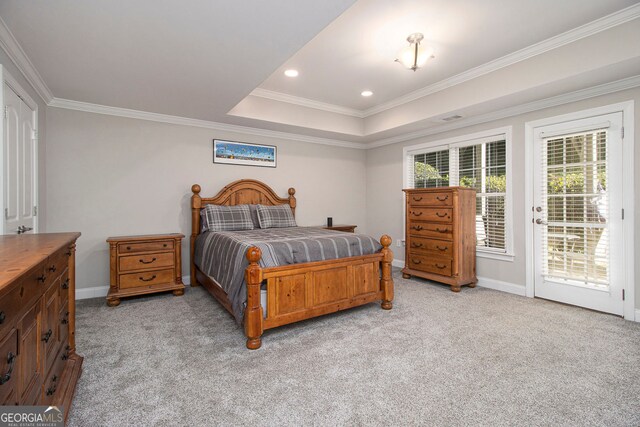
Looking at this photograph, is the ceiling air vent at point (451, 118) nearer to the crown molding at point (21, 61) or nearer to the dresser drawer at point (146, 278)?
the dresser drawer at point (146, 278)

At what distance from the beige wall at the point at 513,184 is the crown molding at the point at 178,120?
92cm

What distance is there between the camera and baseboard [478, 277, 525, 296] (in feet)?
12.5

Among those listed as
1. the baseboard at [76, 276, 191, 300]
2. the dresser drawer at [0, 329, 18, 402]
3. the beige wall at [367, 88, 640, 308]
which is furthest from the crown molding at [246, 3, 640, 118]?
the dresser drawer at [0, 329, 18, 402]

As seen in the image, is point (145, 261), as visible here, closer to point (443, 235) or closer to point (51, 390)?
point (51, 390)

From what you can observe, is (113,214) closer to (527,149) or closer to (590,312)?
(527,149)

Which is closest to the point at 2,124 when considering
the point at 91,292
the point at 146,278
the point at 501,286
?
the point at 146,278

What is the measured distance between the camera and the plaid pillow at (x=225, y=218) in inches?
161

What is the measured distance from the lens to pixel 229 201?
457 centimetres

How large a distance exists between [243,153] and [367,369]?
361cm

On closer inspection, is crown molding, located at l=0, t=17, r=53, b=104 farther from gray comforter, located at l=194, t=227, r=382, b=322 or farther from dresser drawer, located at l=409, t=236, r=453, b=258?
dresser drawer, located at l=409, t=236, r=453, b=258

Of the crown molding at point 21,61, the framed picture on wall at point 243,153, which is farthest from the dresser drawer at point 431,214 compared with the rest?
the crown molding at point 21,61

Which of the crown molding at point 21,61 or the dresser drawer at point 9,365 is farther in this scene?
the crown molding at point 21,61

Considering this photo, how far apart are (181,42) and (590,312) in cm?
450

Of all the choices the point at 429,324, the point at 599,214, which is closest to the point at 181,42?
the point at 429,324
